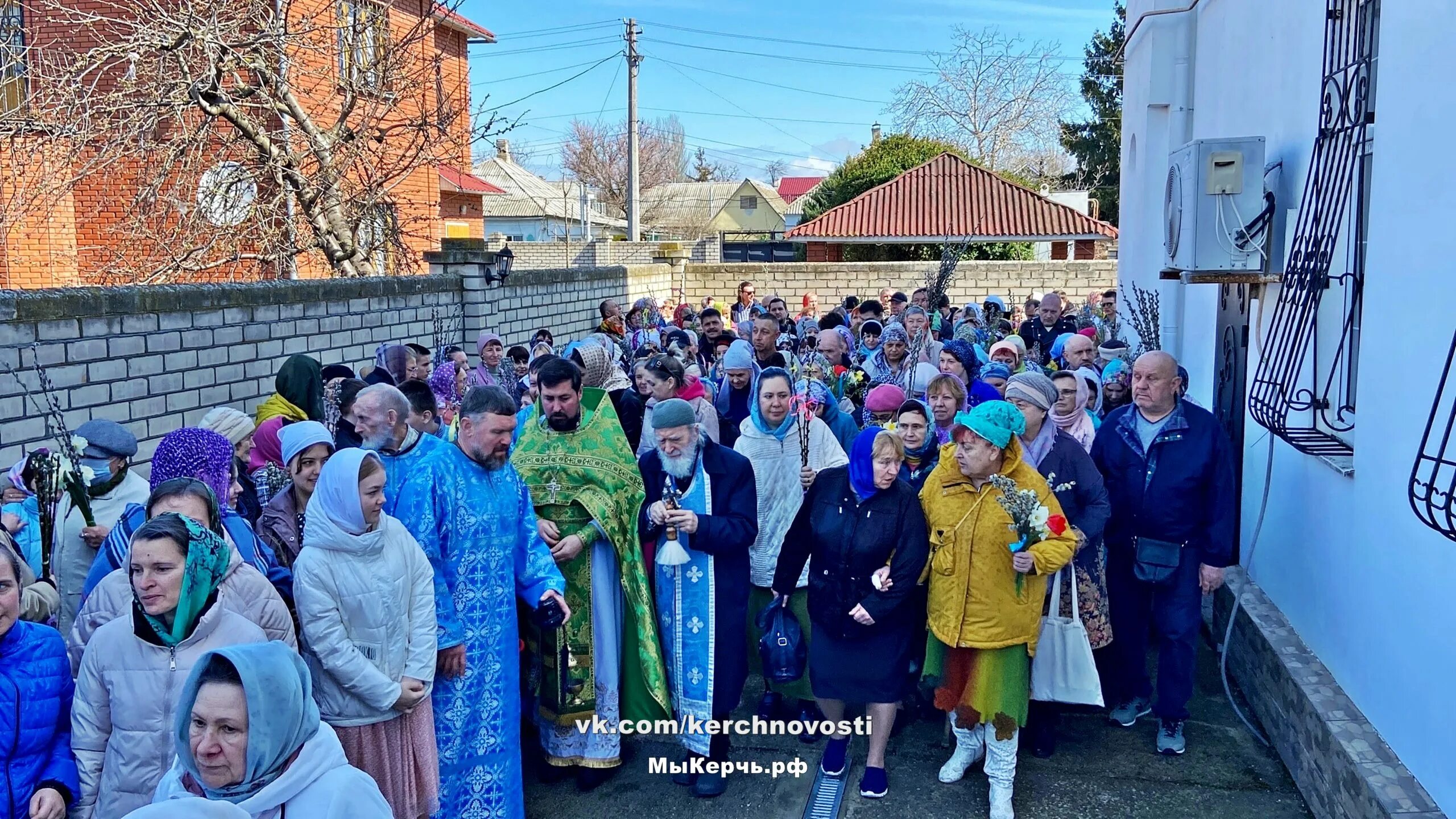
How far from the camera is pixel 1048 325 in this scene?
12586 mm

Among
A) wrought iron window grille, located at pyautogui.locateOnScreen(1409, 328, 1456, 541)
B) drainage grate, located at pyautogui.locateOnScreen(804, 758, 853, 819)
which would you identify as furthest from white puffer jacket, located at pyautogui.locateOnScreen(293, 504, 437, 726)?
wrought iron window grille, located at pyautogui.locateOnScreen(1409, 328, 1456, 541)

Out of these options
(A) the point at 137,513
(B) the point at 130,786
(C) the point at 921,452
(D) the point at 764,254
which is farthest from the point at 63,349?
(D) the point at 764,254

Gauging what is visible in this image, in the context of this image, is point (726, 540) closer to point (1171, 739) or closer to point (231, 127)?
point (1171, 739)

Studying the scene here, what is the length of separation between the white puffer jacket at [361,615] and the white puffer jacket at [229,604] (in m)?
0.23

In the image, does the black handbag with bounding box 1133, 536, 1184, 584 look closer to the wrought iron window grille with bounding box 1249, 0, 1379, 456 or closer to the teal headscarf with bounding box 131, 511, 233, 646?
the wrought iron window grille with bounding box 1249, 0, 1379, 456

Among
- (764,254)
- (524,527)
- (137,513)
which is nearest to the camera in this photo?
(137,513)

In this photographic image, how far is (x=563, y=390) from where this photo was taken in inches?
188

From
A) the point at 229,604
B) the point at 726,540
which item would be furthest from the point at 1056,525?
the point at 229,604

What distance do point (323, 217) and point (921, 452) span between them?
32.2 feet

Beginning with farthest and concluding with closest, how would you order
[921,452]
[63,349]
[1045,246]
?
[1045,246], [63,349], [921,452]

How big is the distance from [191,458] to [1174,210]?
5.37 meters

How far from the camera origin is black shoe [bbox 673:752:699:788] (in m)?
4.98

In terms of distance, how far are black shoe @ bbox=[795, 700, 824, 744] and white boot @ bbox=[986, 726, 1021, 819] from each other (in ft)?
3.43

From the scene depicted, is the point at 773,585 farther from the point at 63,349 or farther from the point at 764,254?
the point at 764,254
